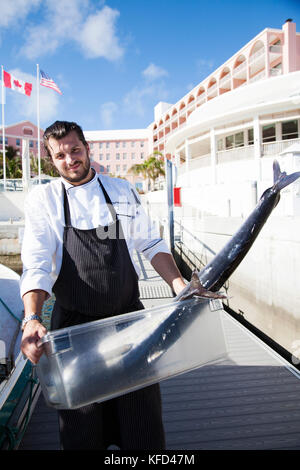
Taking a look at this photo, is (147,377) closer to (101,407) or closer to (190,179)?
(101,407)

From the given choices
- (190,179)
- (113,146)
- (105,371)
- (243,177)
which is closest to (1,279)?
(105,371)

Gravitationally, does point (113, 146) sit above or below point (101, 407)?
above

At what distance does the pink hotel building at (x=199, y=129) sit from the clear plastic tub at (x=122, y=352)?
1.12m

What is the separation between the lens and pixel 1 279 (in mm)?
4906

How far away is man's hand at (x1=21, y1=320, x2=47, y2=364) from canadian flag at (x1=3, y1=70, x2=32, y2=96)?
94.2 feet

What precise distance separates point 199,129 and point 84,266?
74.2ft

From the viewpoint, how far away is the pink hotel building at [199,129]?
23177mm

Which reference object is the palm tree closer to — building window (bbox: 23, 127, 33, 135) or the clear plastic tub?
building window (bbox: 23, 127, 33, 135)

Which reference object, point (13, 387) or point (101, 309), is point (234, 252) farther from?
point (13, 387)

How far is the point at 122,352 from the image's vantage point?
122 centimetres

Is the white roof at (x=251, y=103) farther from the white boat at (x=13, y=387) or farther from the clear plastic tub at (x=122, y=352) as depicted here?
the clear plastic tub at (x=122, y=352)

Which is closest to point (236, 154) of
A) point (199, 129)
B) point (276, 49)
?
point (199, 129)

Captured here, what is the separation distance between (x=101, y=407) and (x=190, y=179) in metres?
22.8

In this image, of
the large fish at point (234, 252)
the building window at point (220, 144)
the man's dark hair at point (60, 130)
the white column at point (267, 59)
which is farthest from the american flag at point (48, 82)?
the large fish at point (234, 252)
